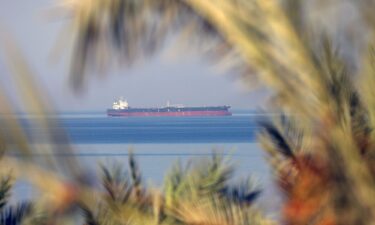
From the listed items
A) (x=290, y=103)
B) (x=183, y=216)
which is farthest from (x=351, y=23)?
(x=183, y=216)

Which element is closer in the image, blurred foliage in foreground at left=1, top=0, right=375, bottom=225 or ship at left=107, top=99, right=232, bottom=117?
blurred foliage in foreground at left=1, top=0, right=375, bottom=225

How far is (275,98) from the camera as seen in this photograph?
348 cm

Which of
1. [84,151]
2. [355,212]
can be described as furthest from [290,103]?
[84,151]

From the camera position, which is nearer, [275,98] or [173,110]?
[275,98]

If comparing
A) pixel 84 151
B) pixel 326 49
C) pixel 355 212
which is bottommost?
pixel 355 212

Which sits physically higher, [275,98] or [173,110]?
[173,110]

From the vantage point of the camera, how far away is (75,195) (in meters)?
3.52

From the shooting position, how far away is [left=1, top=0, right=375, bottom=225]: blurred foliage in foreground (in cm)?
320

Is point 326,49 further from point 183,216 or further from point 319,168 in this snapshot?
point 183,216

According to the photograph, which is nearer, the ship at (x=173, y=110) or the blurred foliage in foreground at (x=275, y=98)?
the blurred foliage in foreground at (x=275, y=98)

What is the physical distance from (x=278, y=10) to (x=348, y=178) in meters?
0.73

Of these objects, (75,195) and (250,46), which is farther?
(75,195)

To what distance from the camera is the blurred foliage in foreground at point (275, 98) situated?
10.5 ft

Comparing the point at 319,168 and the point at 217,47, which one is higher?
the point at 217,47
